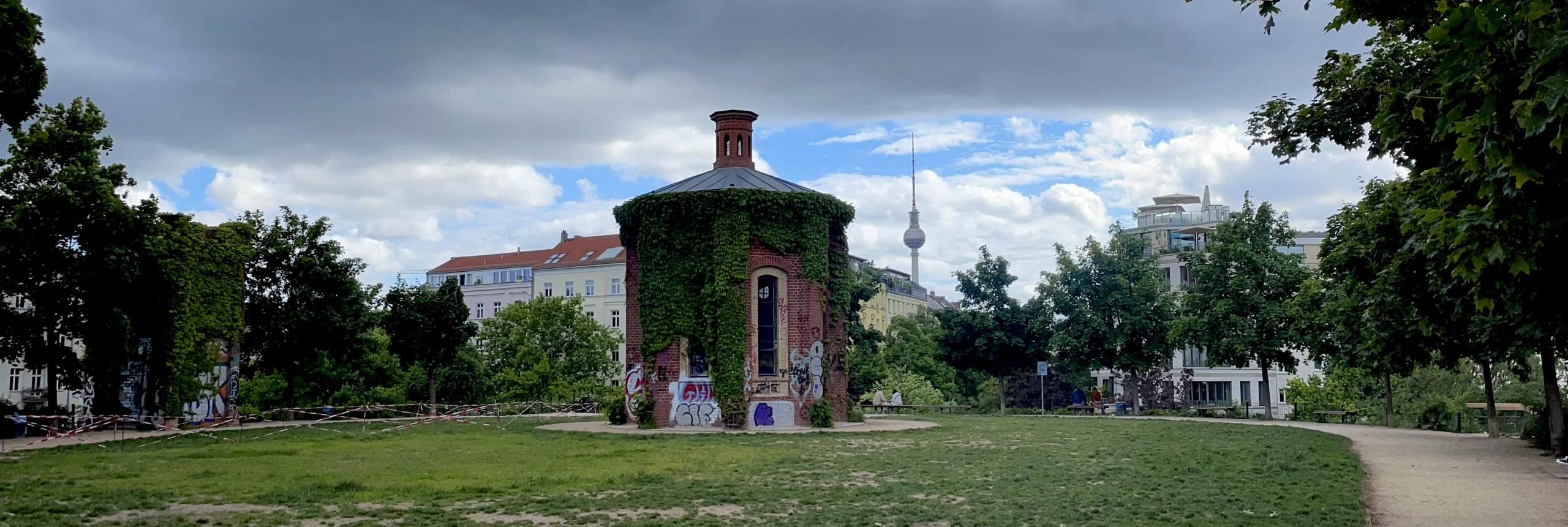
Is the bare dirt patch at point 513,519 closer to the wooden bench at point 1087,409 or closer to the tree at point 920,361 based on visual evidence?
the wooden bench at point 1087,409

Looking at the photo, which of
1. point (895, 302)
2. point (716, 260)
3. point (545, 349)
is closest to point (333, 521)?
point (716, 260)

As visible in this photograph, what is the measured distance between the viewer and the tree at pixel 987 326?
161ft

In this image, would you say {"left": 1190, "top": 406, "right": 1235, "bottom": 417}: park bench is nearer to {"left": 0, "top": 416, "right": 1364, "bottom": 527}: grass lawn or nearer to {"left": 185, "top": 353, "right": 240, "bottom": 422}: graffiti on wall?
{"left": 0, "top": 416, "right": 1364, "bottom": 527}: grass lawn

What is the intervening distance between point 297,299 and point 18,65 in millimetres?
18446

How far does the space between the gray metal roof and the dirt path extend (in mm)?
16824

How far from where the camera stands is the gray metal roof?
33.3m

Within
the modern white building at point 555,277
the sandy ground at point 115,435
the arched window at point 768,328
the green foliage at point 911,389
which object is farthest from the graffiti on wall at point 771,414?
the modern white building at point 555,277

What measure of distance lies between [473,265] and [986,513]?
290 ft

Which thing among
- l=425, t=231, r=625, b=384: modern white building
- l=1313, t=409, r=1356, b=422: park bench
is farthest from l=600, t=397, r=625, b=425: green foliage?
l=425, t=231, r=625, b=384: modern white building

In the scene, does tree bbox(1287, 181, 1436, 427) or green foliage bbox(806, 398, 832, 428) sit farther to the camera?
green foliage bbox(806, 398, 832, 428)

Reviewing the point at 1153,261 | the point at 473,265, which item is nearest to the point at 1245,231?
the point at 1153,261

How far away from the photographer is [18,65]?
20.3m

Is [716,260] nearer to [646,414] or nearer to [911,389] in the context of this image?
[646,414]

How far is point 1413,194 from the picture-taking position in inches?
452
